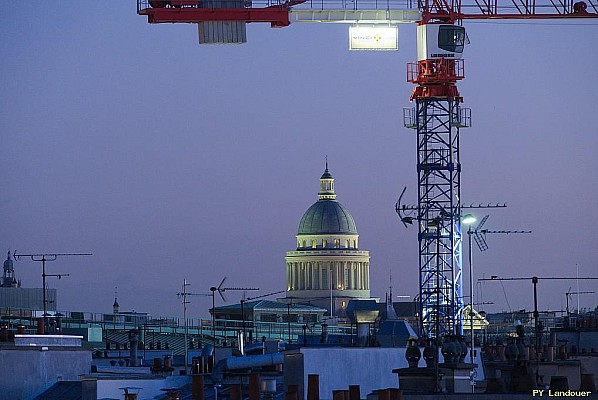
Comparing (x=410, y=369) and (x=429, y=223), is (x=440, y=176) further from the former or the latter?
Result: (x=410, y=369)

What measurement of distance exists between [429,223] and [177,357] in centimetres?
1984

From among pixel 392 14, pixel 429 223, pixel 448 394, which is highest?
pixel 392 14

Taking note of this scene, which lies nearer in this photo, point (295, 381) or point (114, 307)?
point (295, 381)

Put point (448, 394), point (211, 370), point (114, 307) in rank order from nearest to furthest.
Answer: point (448, 394) → point (211, 370) → point (114, 307)

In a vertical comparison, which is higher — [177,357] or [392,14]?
[392,14]

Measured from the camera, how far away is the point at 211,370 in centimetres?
7062

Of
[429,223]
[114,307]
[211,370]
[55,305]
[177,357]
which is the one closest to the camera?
[211,370]

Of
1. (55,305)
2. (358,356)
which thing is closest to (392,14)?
(55,305)

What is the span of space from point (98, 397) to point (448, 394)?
13.0 metres

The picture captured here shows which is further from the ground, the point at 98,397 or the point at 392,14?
the point at 392,14

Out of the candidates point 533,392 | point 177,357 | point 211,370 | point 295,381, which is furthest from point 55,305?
point 533,392

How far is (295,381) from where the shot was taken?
60594 millimetres

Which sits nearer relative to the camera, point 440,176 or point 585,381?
point 585,381

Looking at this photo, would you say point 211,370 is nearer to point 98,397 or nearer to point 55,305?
point 98,397
